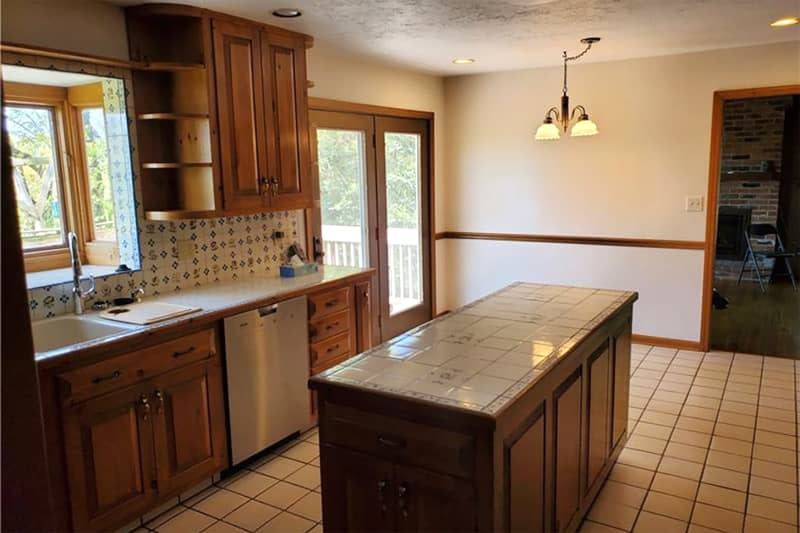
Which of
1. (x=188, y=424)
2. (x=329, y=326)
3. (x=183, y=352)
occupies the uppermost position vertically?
(x=183, y=352)

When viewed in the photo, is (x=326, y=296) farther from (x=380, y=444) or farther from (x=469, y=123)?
(x=469, y=123)

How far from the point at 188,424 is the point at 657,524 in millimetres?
2123

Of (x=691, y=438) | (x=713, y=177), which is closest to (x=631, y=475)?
(x=691, y=438)

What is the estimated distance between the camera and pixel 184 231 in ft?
10.6

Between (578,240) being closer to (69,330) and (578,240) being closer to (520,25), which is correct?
(520,25)

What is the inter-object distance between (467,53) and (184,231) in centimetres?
240

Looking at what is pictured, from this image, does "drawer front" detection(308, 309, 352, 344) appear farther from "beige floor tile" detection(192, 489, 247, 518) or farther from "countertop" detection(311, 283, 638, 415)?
"countertop" detection(311, 283, 638, 415)

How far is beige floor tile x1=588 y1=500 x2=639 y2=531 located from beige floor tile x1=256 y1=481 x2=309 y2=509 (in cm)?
135

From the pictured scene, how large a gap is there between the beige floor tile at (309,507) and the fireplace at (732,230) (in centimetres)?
698

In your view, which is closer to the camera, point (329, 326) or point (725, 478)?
point (725, 478)

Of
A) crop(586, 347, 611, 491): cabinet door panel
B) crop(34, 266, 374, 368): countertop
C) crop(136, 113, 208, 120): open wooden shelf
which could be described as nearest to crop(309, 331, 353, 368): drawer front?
crop(34, 266, 374, 368): countertop

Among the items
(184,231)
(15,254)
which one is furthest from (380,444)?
(184,231)

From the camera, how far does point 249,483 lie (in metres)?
2.90

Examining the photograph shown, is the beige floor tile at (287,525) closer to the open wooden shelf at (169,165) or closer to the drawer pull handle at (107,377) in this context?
the drawer pull handle at (107,377)
